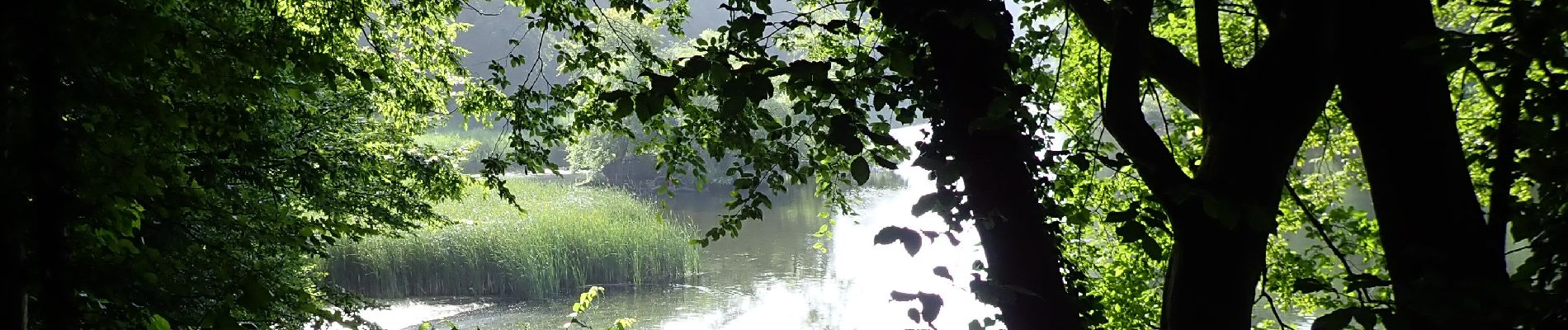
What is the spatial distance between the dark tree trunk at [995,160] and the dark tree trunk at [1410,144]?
0.74 metres

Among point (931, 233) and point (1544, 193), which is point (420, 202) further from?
point (1544, 193)

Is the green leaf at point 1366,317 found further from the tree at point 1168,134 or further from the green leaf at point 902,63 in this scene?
the green leaf at point 902,63

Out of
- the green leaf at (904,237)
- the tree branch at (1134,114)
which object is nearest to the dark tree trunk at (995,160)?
the green leaf at (904,237)

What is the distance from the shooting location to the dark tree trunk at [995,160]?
1.44m

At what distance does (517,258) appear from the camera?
1287 cm

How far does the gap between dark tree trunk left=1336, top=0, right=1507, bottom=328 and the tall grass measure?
1091 centimetres

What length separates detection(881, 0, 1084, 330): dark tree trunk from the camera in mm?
1444

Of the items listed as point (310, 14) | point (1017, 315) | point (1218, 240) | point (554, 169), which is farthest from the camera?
point (310, 14)

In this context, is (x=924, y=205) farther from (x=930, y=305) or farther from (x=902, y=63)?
(x=902, y=63)

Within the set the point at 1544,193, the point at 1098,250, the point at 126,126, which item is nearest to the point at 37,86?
the point at 126,126

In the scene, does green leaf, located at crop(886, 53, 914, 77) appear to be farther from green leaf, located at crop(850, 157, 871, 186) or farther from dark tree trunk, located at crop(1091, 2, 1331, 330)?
dark tree trunk, located at crop(1091, 2, 1331, 330)

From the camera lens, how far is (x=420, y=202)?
6344 mm

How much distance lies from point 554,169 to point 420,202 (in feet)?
7.38

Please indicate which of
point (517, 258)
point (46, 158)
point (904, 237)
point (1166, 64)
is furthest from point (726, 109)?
point (517, 258)
